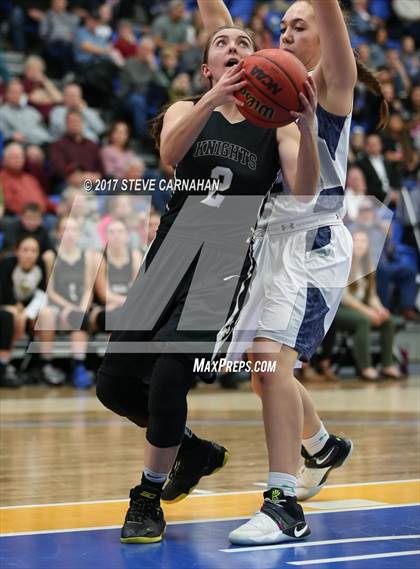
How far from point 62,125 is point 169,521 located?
8.10 m

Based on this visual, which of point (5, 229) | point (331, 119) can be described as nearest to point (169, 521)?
point (331, 119)

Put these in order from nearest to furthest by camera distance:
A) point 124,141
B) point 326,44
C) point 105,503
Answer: point 326,44 < point 105,503 < point 124,141

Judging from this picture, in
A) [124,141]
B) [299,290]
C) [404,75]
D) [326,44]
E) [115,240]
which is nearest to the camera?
[326,44]

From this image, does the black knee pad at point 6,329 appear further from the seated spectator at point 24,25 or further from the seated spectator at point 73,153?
the seated spectator at point 24,25

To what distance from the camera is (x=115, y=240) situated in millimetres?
9859

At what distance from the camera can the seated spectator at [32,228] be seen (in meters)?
10.2

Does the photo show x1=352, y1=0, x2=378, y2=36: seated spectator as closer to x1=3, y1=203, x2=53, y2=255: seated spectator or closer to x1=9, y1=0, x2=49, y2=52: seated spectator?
x1=9, y1=0, x2=49, y2=52: seated spectator

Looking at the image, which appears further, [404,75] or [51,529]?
[404,75]

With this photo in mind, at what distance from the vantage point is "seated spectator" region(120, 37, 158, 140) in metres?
12.9

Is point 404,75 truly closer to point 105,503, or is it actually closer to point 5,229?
point 5,229

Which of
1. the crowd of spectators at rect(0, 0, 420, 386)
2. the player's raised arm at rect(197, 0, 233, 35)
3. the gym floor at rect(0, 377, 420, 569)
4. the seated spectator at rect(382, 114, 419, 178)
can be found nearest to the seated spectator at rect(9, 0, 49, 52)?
the crowd of spectators at rect(0, 0, 420, 386)

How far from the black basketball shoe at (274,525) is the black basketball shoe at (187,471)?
454 mm

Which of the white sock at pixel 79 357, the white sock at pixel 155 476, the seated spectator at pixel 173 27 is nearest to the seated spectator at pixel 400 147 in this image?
the seated spectator at pixel 173 27

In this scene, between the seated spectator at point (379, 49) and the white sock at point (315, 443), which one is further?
the seated spectator at point (379, 49)
